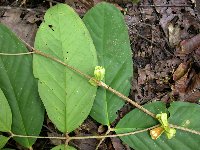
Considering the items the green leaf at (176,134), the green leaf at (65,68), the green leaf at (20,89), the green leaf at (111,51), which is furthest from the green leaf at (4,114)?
the green leaf at (176,134)

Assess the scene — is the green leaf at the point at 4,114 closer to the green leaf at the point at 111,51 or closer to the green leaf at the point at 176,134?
the green leaf at the point at 111,51

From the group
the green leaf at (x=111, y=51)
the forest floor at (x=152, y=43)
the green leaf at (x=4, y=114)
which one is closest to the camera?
the green leaf at (x=4, y=114)

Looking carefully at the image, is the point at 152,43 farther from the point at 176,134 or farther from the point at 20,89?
the point at 20,89

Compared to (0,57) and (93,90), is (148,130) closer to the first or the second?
(93,90)

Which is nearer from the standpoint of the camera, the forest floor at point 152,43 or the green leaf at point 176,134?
the green leaf at point 176,134

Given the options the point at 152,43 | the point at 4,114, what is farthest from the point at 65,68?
the point at 152,43
